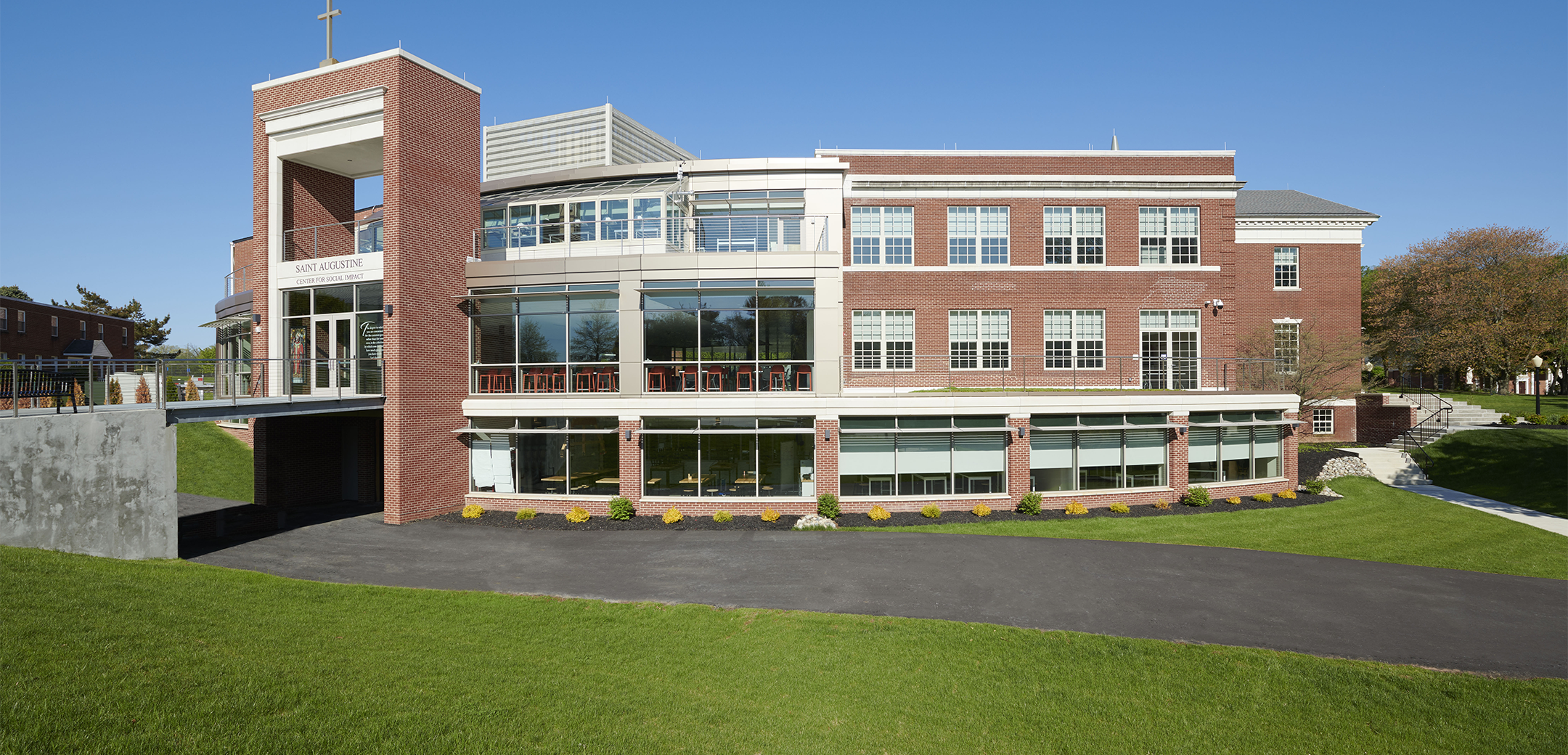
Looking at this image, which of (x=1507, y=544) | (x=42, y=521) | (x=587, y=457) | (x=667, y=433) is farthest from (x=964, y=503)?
(x=42, y=521)

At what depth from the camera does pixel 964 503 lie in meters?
17.5

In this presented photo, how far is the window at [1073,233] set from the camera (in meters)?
25.1

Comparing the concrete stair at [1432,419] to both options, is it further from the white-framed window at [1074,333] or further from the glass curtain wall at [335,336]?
the glass curtain wall at [335,336]

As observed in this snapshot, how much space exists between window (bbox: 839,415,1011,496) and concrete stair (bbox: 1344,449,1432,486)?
51.5 feet

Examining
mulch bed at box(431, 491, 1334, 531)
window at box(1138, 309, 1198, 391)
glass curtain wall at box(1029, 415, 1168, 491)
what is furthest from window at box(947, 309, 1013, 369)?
mulch bed at box(431, 491, 1334, 531)

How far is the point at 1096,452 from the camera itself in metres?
18.3

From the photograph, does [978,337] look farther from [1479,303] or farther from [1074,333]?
[1479,303]

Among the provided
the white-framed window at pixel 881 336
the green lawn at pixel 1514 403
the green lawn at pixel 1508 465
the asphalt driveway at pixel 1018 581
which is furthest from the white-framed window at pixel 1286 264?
the asphalt driveway at pixel 1018 581

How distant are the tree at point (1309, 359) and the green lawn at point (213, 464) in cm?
3785

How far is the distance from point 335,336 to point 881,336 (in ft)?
57.8

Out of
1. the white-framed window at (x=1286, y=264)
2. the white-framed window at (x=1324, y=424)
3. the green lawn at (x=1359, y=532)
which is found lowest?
the green lawn at (x=1359, y=532)

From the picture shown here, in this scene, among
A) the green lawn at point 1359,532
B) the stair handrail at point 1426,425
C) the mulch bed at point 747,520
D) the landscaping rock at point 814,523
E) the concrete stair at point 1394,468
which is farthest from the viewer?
the stair handrail at point 1426,425

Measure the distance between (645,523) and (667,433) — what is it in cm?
236

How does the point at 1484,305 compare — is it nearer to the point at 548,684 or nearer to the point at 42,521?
the point at 548,684
